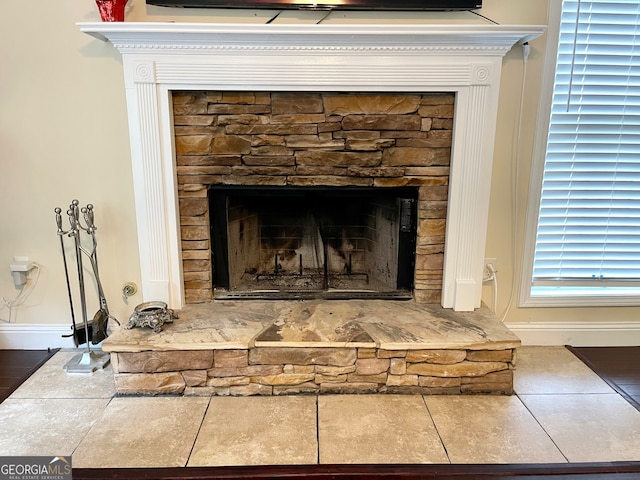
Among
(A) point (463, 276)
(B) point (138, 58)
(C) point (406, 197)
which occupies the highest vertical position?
(B) point (138, 58)

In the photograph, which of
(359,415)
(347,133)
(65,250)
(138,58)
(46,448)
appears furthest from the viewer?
(65,250)

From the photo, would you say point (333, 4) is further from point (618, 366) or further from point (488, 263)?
point (618, 366)

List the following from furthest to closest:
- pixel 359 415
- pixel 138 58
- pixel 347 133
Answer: pixel 347 133 < pixel 138 58 < pixel 359 415

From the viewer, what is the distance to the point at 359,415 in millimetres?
1820

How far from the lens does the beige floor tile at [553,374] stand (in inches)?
80.1

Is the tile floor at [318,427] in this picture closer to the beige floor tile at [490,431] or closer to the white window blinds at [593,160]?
the beige floor tile at [490,431]

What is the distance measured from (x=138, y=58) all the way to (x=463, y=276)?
5.80 feet

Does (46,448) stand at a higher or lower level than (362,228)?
lower

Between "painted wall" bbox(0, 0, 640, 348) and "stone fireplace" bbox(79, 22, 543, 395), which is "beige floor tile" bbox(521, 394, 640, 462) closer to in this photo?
"stone fireplace" bbox(79, 22, 543, 395)

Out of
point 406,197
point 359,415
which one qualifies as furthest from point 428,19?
point 359,415

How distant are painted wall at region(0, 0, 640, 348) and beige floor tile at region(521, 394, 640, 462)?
0.53 meters

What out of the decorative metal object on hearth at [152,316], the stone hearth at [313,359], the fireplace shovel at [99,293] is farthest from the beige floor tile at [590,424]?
the fireplace shovel at [99,293]

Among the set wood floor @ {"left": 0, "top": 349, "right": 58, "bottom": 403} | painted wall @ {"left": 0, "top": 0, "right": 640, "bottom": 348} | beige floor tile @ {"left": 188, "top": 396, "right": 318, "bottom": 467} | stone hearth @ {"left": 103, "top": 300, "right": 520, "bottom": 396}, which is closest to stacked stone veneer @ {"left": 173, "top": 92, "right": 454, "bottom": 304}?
painted wall @ {"left": 0, "top": 0, "right": 640, "bottom": 348}

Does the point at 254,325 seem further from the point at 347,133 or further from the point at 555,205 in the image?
the point at 555,205
